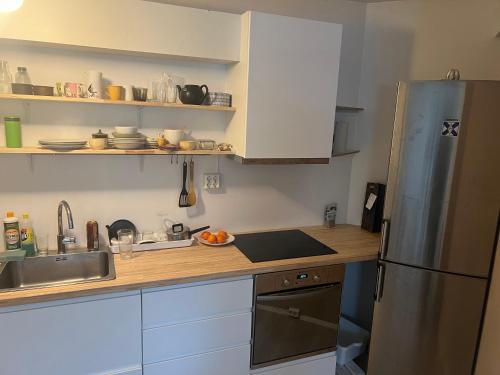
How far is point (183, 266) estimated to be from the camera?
188 cm

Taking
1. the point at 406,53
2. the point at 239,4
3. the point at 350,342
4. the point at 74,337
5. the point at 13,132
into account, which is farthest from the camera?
the point at 350,342

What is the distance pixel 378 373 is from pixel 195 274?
1318 mm

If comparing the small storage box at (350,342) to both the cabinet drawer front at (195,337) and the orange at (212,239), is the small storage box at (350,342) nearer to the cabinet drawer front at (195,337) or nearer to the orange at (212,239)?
the cabinet drawer front at (195,337)

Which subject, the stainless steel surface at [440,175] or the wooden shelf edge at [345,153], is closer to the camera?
the stainless steel surface at [440,175]

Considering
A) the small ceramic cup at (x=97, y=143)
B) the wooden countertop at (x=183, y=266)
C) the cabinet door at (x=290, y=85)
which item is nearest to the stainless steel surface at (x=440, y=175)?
the wooden countertop at (x=183, y=266)

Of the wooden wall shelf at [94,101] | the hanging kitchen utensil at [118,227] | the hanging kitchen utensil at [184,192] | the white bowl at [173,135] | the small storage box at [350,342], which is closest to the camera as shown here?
the wooden wall shelf at [94,101]

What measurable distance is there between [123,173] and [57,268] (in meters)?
0.61

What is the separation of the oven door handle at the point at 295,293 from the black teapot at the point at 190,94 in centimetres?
109

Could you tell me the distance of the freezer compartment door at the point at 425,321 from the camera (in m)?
1.98

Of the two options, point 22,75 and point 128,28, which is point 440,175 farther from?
point 22,75

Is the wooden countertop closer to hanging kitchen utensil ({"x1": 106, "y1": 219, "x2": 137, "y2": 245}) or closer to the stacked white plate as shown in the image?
hanging kitchen utensil ({"x1": 106, "y1": 219, "x2": 137, "y2": 245})

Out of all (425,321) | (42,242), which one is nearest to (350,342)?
(425,321)

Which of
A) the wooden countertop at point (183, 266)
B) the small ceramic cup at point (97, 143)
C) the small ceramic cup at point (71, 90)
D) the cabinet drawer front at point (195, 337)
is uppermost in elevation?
the small ceramic cup at point (71, 90)

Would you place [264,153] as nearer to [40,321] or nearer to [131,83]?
[131,83]
